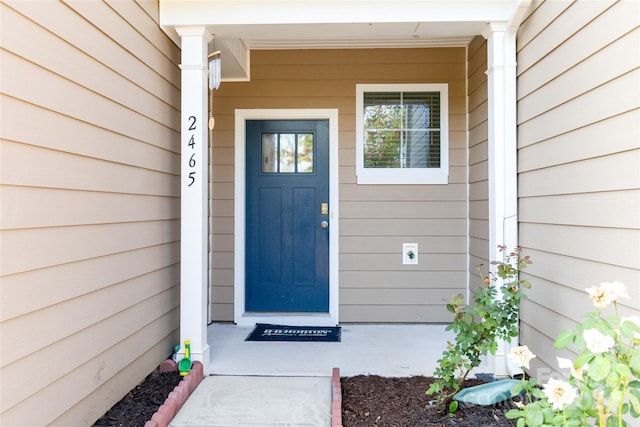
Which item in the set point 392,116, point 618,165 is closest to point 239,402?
point 618,165

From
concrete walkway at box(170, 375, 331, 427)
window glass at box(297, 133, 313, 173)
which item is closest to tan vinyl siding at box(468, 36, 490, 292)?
window glass at box(297, 133, 313, 173)

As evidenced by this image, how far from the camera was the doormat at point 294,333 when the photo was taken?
333 centimetres

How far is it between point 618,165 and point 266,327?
277 centimetres

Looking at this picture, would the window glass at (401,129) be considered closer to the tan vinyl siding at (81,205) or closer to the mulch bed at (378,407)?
the tan vinyl siding at (81,205)

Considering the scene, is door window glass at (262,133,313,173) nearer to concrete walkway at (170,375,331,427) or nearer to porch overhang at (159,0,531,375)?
porch overhang at (159,0,531,375)

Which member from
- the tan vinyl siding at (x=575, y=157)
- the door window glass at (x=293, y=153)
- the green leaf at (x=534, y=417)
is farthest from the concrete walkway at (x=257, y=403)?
the door window glass at (x=293, y=153)

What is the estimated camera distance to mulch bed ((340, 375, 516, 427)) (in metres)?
2.04

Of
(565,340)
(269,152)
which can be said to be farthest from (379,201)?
(565,340)

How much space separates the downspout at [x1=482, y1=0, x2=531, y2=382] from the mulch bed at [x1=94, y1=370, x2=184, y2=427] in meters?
1.91

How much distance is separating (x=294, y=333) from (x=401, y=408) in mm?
1417

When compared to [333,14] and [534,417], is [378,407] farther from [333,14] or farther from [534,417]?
[333,14]

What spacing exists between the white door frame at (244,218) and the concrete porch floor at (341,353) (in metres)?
0.21

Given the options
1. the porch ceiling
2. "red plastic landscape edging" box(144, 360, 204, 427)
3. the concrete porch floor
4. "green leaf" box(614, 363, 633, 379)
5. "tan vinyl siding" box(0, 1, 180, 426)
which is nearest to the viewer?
"green leaf" box(614, 363, 633, 379)

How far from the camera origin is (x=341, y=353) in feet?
9.86
